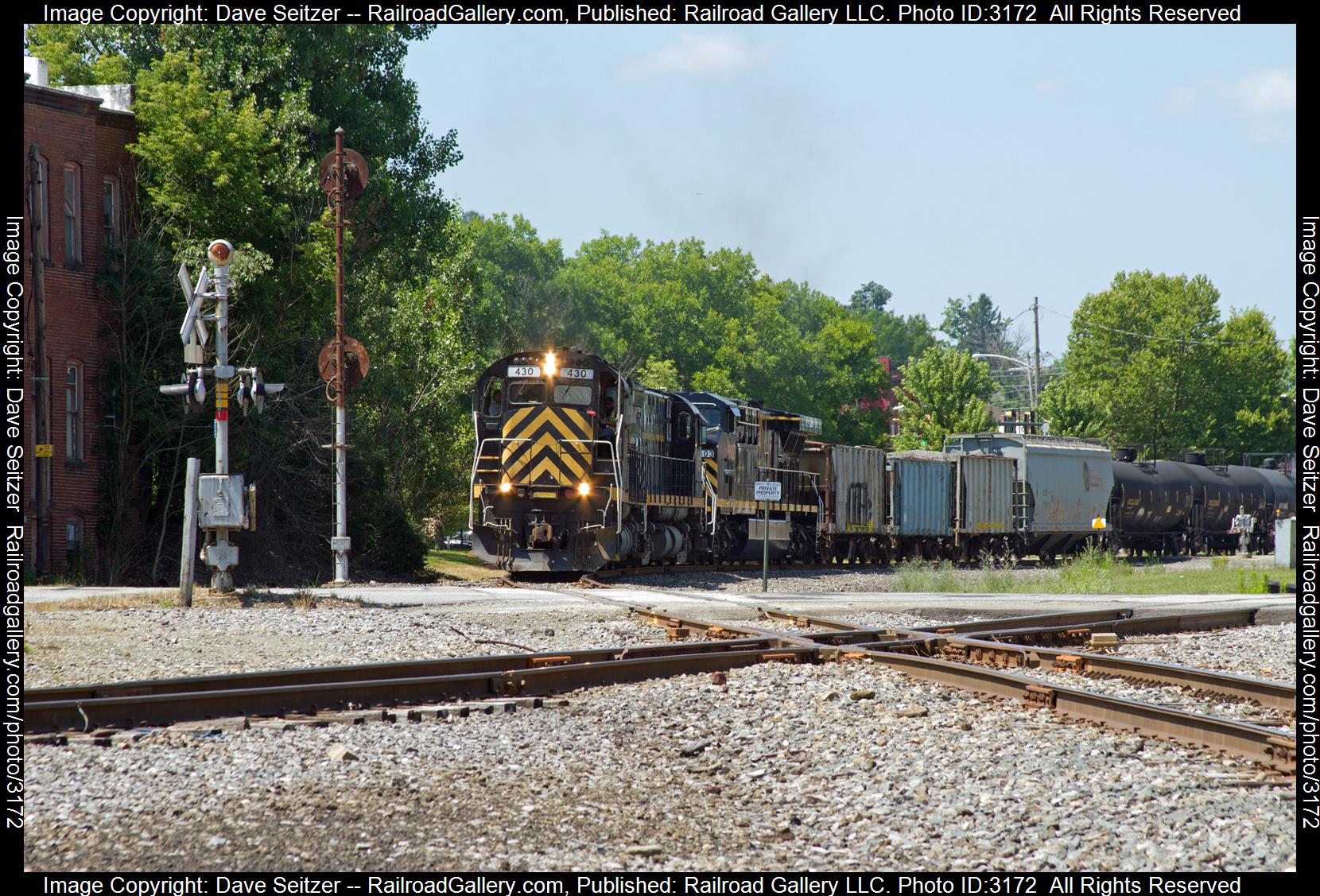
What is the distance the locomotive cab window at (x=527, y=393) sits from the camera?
22359 millimetres

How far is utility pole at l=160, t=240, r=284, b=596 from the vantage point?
16375 mm

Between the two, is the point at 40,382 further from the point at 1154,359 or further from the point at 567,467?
the point at 1154,359

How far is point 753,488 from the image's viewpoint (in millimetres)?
28062

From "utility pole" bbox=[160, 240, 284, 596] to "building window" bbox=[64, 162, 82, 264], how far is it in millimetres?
8155

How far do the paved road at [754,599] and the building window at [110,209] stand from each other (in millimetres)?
8785

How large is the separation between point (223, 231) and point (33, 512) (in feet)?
23.3

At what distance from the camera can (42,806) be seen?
5.39 metres

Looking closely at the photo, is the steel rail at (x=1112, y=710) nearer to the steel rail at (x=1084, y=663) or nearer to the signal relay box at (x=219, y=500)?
the steel rail at (x=1084, y=663)

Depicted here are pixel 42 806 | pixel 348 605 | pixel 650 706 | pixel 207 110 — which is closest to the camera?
pixel 42 806

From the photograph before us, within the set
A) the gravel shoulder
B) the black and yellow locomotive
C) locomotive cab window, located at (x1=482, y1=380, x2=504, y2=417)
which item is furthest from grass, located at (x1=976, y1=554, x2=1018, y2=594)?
the gravel shoulder

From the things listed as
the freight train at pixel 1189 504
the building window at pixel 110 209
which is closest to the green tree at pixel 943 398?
the freight train at pixel 1189 504

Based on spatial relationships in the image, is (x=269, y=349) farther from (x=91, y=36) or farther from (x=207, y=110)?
(x=91, y=36)

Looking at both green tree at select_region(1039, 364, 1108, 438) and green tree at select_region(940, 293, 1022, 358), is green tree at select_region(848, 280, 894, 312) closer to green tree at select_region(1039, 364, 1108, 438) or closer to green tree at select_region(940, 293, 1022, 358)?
green tree at select_region(940, 293, 1022, 358)
